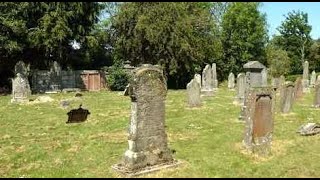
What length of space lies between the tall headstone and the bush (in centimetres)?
2829

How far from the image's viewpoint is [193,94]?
21.2 meters

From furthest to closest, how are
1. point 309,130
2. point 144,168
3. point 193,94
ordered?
point 193,94 → point 309,130 → point 144,168

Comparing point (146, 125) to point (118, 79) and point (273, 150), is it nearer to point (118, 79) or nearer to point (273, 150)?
point (273, 150)

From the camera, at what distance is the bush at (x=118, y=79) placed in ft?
127

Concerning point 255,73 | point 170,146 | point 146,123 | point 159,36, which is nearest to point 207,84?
point 159,36

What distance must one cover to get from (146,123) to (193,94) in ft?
37.2

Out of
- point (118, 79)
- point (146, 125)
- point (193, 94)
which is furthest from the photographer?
point (118, 79)

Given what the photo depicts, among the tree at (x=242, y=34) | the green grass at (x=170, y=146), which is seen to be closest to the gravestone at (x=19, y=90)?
the green grass at (x=170, y=146)

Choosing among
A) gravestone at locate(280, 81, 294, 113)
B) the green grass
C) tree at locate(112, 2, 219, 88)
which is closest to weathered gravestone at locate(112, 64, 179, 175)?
the green grass

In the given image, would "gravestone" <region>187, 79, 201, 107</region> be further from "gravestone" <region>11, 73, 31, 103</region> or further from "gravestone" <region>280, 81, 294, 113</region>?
"gravestone" <region>11, 73, 31, 103</region>

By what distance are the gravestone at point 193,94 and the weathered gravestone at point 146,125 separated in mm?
10796

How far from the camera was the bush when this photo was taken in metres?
38.7

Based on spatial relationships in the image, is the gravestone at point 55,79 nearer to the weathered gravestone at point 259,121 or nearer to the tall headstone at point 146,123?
the weathered gravestone at point 259,121

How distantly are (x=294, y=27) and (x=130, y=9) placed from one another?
151ft
